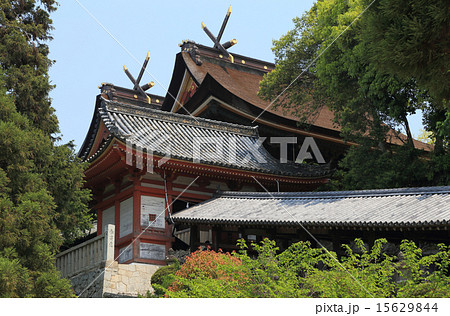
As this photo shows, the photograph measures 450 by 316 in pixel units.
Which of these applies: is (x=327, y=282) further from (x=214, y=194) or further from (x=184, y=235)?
(x=184, y=235)

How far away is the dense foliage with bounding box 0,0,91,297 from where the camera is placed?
11.5 m

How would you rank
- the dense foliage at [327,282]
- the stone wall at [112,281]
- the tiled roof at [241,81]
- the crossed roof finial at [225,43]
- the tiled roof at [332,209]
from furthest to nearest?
the crossed roof finial at [225,43]
the tiled roof at [241,81]
the stone wall at [112,281]
the tiled roof at [332,209]
the dense foliage at [327,282]

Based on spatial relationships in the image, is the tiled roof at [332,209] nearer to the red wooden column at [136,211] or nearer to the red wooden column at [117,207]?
the red wooden column at [136,211]

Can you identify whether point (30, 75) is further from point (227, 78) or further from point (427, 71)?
point (227, 78)

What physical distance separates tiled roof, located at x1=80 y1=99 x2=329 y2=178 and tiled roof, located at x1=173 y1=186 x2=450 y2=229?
5.54 feet

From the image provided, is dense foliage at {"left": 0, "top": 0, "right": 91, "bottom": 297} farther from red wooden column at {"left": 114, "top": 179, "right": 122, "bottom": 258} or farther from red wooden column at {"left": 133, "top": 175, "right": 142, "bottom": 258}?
red wooden column at {"left": 114, "top": 179, "right": 122, "bottom": 258}

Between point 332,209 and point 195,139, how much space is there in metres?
6.23

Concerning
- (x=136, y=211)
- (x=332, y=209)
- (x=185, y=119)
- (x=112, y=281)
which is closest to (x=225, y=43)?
(x=185, y=119)

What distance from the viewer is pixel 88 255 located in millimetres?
17703

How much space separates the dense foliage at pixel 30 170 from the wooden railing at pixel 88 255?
2.99 ft

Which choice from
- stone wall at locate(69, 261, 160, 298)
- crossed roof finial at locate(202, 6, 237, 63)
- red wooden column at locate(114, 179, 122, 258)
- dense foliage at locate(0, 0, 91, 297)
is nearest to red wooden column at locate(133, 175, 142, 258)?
stone wall at locate(69, 261, 160, 298)

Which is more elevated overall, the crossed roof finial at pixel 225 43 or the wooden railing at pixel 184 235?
the crossed roof finial at pixel 225 43

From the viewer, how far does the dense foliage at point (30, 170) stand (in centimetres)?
1147

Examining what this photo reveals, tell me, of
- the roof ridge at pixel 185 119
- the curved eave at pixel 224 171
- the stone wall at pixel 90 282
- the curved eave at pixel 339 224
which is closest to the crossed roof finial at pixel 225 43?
the roof ridge at pixel 185 119
